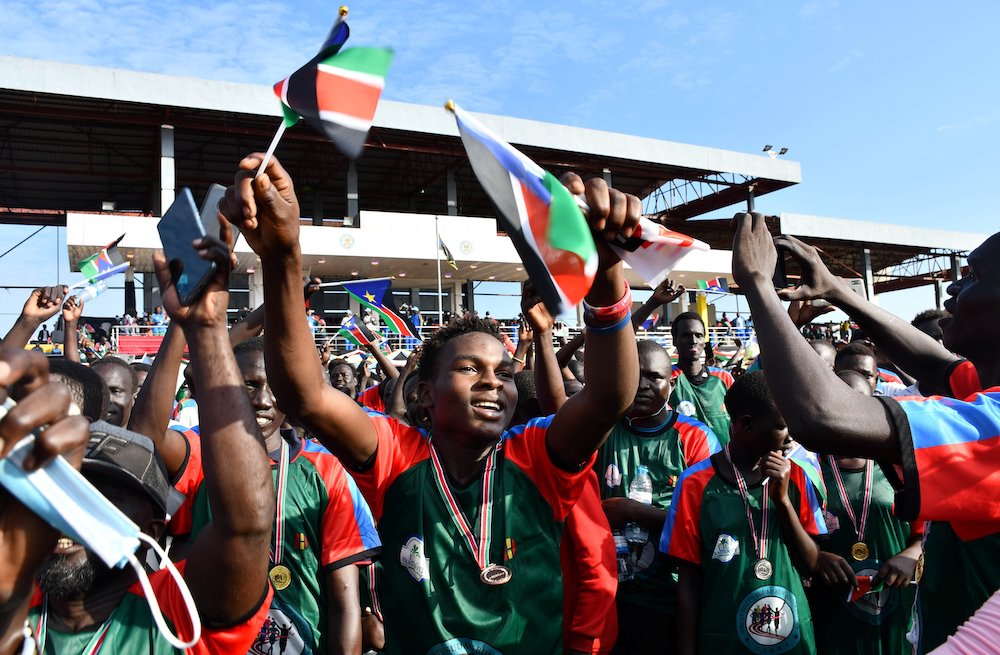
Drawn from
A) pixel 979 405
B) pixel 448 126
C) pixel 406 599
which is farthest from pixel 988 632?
pixel 448 126

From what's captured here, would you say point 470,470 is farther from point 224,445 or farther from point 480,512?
point 224,445

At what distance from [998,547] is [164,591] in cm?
220

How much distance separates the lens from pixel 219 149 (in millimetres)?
27219

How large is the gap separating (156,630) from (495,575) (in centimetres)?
98

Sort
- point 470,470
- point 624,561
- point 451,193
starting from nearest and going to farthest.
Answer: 1. point 470,470
2. point 624,561
3. point 451,193

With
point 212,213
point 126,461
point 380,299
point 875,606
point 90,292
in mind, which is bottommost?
point 875,606

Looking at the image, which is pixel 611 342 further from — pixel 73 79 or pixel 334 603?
pixel 73 79

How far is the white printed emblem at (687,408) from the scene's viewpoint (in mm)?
5227

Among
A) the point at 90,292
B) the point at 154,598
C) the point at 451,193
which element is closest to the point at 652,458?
the point at 154,598

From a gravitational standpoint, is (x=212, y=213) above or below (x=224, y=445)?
above

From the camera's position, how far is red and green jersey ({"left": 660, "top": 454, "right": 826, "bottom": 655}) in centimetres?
281

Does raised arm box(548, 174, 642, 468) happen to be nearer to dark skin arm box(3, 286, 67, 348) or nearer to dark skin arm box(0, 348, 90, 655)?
dark skin arm box(0, 348, 90, 655)

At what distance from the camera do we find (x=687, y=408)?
5.27m

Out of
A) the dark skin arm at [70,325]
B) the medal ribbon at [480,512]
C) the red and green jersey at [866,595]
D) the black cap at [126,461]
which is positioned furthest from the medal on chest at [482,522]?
the dark skin arm at [70,325]
